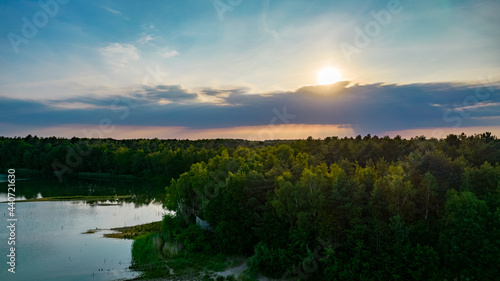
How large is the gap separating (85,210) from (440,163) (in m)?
54.6

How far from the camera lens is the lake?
32.2m

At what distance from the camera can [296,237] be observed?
31609mm

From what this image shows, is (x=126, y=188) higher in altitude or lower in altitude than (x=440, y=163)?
lower

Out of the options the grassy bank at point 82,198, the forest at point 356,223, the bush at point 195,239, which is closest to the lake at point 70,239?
the grassy bank at point 82,198

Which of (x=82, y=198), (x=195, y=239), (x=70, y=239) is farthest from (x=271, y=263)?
(x=82, y=198)

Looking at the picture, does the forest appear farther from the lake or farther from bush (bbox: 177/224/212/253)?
the lake

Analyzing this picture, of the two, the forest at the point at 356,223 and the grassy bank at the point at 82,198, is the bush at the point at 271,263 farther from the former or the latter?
the grassy bank at the point at 82,198

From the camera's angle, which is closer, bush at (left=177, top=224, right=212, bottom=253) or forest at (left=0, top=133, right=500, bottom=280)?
forest at (left=0, top=133, right=500, bottom=280)

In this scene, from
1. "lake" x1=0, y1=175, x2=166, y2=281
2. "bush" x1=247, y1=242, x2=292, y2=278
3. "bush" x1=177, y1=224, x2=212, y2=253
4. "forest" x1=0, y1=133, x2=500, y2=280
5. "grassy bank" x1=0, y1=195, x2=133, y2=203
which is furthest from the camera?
"grassy bank" x1=0, y1=195, x2=133, y2=203

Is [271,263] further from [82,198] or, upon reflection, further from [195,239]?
[82,198]

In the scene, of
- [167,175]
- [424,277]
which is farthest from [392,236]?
[167,175]

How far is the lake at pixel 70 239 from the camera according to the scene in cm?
3222

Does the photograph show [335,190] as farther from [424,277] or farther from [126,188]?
[126,188]

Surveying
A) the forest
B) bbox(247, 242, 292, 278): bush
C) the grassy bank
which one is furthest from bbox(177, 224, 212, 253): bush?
the grassy bank
